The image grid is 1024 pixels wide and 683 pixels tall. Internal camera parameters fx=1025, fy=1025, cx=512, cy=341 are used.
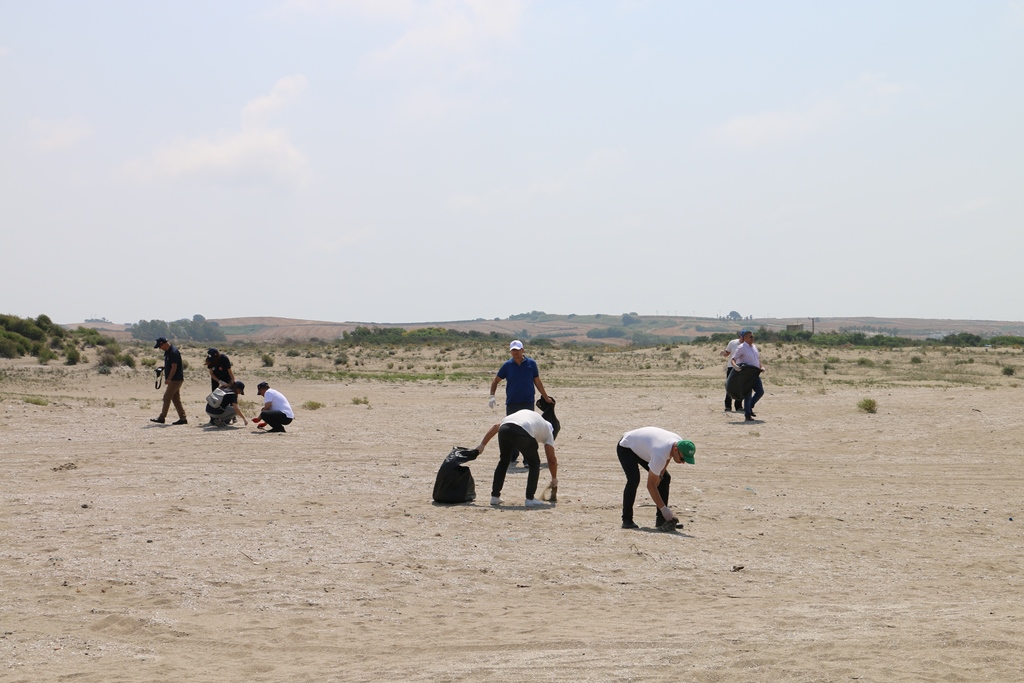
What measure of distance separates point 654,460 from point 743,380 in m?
12.6

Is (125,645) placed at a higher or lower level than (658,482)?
lower

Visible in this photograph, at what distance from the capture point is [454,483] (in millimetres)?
11852

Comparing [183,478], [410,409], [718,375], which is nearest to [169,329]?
[718,375]

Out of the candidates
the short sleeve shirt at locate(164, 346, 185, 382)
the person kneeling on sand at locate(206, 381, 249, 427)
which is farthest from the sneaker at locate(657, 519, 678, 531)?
the short sleeve shirt at locate(164, 346, 185, 382)

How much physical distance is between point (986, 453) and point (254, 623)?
1368 centimetres

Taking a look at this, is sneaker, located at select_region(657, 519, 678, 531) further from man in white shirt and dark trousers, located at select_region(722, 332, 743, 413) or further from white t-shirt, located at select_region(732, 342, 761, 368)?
man in white shirt and dark trousers, located at select_region(722, 332, 743, 413)

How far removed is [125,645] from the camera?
7.16 metres

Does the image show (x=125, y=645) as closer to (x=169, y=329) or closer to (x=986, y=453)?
(x=986, y=453)

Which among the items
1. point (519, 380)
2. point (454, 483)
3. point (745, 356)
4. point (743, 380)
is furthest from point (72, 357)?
point (454, 483)

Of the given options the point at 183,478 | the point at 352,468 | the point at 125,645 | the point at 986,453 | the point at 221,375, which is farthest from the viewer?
the point at 221,375

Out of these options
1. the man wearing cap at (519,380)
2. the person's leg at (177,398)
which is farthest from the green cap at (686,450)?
the person's leg at (177,398)

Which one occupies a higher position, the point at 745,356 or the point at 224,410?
the point at 745,356

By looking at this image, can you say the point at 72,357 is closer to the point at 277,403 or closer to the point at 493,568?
the point at 277,403

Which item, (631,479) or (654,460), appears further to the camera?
(631,479)
